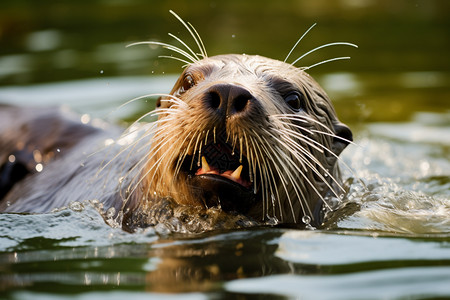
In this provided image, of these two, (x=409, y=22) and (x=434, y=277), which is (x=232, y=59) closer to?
(x=434, y=277)

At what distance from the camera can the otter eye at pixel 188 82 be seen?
4.56 m

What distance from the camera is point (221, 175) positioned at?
389cm


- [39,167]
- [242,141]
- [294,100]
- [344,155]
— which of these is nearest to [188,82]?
[294,100]

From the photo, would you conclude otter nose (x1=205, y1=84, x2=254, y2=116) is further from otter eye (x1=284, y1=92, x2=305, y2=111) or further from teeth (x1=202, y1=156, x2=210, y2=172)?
otter eye (x1=284, y1=92, x2=305, y2=111)

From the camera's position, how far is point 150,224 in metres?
4.40

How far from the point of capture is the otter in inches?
153

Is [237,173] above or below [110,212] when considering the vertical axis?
above

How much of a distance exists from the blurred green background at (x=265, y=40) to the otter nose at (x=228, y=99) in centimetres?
480

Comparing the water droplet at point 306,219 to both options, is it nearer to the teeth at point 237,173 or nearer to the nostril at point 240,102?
the teeth at point 237,173

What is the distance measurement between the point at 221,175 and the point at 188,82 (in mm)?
903

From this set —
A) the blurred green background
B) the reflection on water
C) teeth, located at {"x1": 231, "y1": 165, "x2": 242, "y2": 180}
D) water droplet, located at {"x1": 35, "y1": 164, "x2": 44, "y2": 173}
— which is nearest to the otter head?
teeth, located at {"x1": 231, "y1": 165, "x2": 242, "y2": 180}

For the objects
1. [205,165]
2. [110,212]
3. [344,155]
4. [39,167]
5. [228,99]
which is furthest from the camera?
[344,155]

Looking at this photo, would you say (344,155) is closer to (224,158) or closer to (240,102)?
(224,158)

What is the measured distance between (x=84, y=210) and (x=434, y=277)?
221 centimetres
